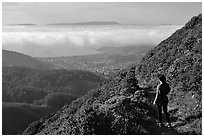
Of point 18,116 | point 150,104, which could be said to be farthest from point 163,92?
point 18,116

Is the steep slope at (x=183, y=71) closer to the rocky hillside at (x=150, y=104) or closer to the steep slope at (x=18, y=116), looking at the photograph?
the rocky hillside at (x=150, y=104)

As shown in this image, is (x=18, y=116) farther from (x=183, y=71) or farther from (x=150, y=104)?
(x=150, y=104)

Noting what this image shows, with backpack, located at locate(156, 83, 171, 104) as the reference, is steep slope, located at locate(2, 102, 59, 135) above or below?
below

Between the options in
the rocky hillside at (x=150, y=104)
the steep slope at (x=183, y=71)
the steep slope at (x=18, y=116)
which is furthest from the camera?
the steep slope at (x=18, y=116)

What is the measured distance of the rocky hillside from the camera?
14891mm

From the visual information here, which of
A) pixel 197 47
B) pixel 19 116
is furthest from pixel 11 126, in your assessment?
pixel 197 47

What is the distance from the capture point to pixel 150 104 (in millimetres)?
19328

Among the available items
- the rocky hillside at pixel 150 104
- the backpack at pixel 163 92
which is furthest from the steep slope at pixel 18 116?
the backpack at pixel 163 92

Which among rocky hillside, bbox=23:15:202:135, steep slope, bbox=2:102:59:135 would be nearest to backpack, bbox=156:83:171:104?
rocky hillside, bbox=23:15:202:135

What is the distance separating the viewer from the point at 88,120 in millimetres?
15094

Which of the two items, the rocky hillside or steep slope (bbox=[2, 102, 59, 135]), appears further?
steep slope (bbox=[2, 102, 59, 135])

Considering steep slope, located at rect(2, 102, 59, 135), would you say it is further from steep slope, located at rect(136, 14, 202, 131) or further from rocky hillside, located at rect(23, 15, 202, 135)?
steep slope, located at rect(136, 14, 202, 131)

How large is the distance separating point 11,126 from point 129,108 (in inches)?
6277

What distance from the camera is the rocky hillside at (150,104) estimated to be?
14891 mm
